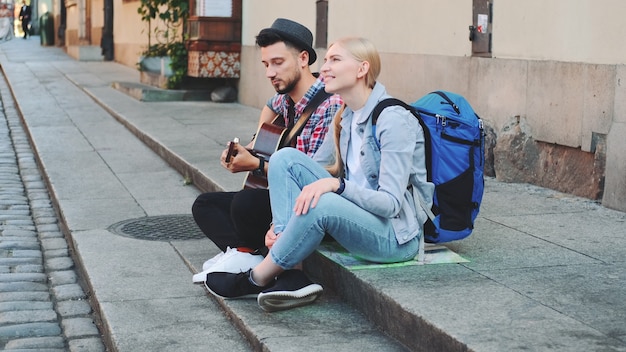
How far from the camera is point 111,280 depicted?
5.38 m

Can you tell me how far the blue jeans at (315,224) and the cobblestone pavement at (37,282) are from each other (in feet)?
3.36

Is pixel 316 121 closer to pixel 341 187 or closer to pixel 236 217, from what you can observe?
pixel 236 217

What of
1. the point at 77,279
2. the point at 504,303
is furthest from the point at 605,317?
the point at 77,279

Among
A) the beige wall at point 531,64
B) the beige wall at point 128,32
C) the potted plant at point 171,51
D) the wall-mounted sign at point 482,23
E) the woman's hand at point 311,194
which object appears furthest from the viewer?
the beige wall at point 128,32

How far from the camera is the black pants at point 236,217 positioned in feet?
16.2

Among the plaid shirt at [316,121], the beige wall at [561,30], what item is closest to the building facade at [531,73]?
the beige wall at [561,30]

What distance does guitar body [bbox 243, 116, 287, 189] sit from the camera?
203 inches

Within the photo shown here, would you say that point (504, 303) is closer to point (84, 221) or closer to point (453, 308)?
point (453, 308)

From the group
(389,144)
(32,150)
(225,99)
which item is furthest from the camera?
(225,99)

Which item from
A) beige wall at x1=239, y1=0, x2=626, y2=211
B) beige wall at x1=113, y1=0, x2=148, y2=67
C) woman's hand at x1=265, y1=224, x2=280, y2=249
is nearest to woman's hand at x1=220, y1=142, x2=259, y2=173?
woman's hand at x1=265, y1=224, x2=280, y2=249

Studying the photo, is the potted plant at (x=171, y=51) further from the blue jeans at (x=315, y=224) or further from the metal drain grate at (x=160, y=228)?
the blue jeans at (x=315, y=224)

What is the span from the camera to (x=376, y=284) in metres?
4.28

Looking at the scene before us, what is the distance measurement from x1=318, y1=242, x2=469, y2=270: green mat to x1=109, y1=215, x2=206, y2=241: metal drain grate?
5.64 ft

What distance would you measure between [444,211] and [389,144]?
1.51ft
